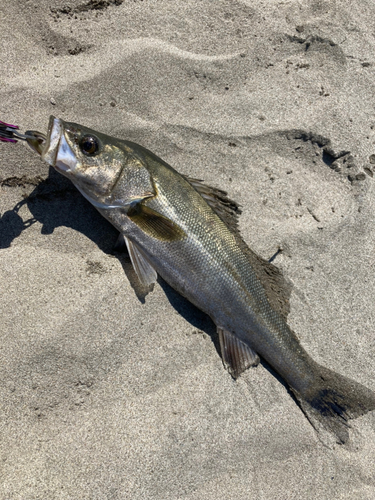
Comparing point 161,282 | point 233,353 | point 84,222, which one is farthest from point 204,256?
point 84,222

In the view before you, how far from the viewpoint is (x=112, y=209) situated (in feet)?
9.57

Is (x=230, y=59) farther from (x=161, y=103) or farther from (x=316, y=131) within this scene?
(x=316, y=131)

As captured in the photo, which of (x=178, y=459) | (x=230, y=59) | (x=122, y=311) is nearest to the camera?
(x=178, y=459)

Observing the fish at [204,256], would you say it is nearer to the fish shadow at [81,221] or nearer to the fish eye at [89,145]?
the fish eye at [89,145]

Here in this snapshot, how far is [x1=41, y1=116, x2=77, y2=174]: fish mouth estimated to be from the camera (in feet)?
8.68

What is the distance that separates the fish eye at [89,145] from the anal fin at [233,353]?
1804 millimetres

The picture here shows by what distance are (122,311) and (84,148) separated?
1.36 meters

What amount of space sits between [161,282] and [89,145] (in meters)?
1.29

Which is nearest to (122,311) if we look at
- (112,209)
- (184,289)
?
(184,289)

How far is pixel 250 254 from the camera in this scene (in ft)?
10.4

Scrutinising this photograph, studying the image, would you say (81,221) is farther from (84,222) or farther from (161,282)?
(161,282)

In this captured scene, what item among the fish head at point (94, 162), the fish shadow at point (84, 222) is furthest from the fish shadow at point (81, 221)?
→ the fish head at point (94, 162)

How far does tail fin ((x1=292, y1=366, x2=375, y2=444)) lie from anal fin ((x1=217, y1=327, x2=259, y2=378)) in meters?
0.54

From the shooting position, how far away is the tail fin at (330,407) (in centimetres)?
310
